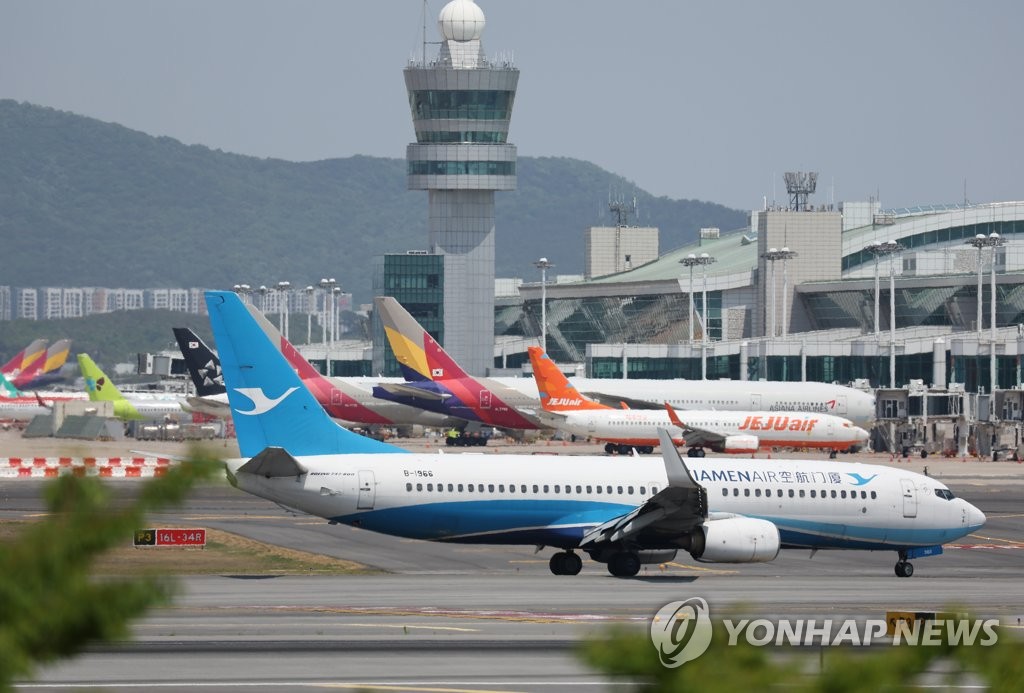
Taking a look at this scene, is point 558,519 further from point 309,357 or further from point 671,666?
point 309,357

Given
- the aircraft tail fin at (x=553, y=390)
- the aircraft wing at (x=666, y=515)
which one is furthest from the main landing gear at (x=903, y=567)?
the aircraft tail fin at (x=553, y=390)

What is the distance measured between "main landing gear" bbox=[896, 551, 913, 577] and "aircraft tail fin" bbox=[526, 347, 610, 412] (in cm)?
4920

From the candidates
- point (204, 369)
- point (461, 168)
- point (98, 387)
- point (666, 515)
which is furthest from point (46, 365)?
point (666, 515)

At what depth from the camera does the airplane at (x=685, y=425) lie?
86.5 metres

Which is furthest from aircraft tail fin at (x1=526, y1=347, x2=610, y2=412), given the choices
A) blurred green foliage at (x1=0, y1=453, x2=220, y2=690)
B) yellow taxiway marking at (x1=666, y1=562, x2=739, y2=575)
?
blurred green foliage at (x1=0, y1=453, x2=220, y2=690)

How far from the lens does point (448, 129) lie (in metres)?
155

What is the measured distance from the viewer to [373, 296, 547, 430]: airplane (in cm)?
8750

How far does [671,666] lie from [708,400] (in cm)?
9218

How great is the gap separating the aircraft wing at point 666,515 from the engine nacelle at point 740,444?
1944 inches

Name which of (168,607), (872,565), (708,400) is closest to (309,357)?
(708,400)

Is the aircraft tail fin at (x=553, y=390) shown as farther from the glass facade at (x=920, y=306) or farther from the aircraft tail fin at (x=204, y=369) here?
the glass facade at (x=920, y=306)

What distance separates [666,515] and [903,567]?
8.17m

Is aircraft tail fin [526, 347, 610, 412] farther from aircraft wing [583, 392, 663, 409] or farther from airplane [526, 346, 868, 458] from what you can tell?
aircraft wing [583, 392, 663, 409]

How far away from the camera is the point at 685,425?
8581 cm
